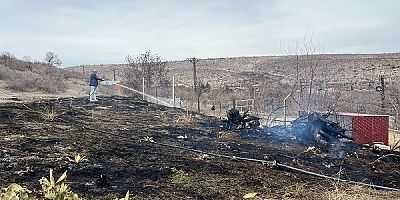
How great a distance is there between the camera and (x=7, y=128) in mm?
8953

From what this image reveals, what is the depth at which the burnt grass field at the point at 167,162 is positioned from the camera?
19.2 ft

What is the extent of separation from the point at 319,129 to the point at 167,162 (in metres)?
5.82

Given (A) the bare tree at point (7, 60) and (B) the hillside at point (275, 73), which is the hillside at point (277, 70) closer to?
(B) the hillside at point (275, 73)

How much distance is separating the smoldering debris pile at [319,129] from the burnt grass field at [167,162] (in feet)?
1.18

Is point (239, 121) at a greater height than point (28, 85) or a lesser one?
lesser

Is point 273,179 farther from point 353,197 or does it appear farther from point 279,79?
point 279,79

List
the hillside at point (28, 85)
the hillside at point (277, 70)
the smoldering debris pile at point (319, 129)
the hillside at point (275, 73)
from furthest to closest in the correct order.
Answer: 1. the hillside at point (277, 70)
2. the hillside at point (275, 73)
3. the hillside at point (28, 85)
4. the smoldering debris pile at point (319, 129)

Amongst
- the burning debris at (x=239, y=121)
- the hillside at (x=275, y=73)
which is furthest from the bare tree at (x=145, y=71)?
the burning debris at (x=239, y=121)

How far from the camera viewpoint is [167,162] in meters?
7.41

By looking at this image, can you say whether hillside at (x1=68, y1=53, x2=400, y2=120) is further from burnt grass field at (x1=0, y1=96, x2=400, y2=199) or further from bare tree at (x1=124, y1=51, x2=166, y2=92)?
burnt grass field at (x1=0, y1=96, x2=400, y2=199)

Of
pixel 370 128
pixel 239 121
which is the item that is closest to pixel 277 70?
pixel 370 128

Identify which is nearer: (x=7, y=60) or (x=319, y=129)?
(x=319, y=129)

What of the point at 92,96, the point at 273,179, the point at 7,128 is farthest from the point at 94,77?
the point at 273,179

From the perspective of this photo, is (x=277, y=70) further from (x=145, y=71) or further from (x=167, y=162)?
(x=167, y=162)
